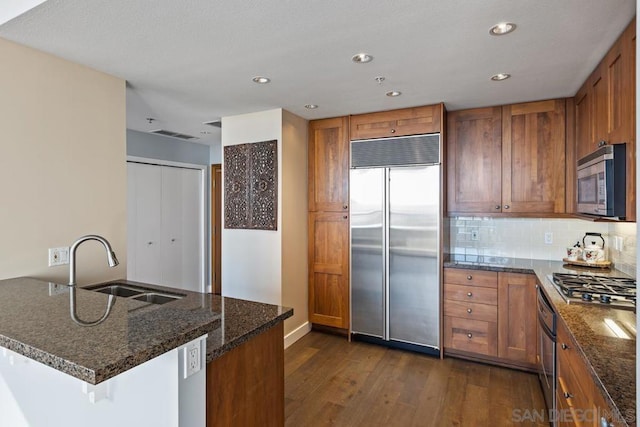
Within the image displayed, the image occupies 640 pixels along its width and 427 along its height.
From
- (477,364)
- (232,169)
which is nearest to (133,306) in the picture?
(232,169)

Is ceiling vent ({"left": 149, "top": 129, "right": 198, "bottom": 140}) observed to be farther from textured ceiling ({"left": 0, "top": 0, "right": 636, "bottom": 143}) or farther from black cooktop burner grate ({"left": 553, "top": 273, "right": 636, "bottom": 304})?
black cooktop burner grate ({"left": 553, "top": 273, "right": 636, "bottom": 304})

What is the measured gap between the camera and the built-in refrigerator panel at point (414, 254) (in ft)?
10.6

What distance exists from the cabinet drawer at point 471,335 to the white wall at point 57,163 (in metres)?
2.83

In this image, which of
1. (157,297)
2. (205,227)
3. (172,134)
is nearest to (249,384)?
(157,297)

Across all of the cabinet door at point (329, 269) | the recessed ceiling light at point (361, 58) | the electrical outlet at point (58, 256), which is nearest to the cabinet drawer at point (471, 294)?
the cabinet door at point (329, 269)

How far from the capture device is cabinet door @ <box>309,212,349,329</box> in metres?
3.71

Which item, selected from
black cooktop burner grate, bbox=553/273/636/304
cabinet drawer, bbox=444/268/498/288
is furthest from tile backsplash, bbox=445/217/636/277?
black cooktop burner grate, bbox=553/273/636/304

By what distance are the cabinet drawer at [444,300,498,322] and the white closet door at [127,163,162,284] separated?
12.4ft

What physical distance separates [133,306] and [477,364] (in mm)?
2964

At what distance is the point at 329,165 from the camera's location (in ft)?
12.4

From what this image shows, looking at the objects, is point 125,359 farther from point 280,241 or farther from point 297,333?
point 297,333

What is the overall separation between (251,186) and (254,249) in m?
0.65

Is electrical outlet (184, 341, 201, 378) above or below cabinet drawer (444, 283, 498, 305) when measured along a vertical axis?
above

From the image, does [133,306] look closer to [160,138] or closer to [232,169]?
[232,169]
